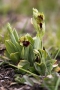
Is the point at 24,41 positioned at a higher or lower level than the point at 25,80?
higher

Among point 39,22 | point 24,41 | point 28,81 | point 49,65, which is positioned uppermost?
point 39,22

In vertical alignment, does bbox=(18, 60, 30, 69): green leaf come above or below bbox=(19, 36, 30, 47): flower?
below

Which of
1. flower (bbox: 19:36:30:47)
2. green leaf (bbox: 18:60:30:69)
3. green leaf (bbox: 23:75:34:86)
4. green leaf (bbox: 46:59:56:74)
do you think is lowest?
green leaf (bbox: 23:75:34:86)

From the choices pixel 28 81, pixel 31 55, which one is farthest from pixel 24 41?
pixel 28 81

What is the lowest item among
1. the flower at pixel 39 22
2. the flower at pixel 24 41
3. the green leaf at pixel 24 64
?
the green leaf at pixel 24 64

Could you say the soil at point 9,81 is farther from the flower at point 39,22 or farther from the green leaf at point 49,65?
the flower at point 39,22

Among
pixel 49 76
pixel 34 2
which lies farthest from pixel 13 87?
pixel 34 2

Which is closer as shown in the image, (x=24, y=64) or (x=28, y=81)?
(x=28, y=81)

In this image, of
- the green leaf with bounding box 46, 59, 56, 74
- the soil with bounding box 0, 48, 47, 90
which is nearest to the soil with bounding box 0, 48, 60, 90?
the soil with bounding box 0, 48, 47, 90

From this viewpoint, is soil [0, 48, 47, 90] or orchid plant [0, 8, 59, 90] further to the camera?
orchid plant [0, 8, 59, 90]

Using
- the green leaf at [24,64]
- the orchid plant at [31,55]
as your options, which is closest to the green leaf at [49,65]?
the orchid plant at [31,55]

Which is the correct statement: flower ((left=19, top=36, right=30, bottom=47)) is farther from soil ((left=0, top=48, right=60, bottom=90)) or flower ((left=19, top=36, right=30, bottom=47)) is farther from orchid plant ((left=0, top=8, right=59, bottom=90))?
soil ((left=0, top=48, right=60, bottom=90))

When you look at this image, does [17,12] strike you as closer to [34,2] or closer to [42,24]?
[34,2]

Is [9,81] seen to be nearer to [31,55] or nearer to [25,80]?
[25,80]
